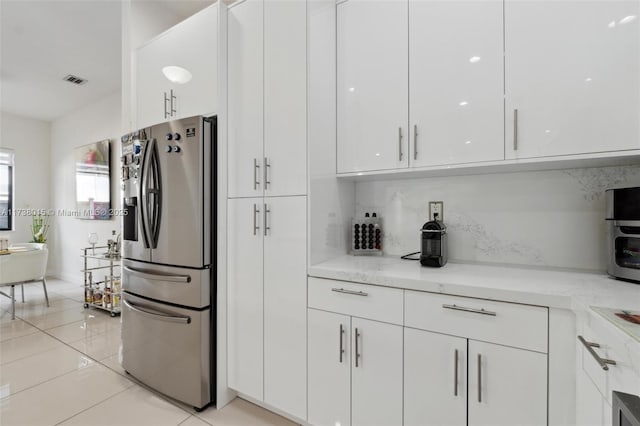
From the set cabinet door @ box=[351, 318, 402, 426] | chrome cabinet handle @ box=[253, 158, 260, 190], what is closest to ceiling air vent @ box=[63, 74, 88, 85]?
chrome cabinet handle @ box=[253, 158, 260, 190]

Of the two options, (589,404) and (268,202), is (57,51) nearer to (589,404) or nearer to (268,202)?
(268,202)

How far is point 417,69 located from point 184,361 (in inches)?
88.8

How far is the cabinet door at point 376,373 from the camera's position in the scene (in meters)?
1.39

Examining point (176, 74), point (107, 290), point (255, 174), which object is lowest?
point (107, 290)

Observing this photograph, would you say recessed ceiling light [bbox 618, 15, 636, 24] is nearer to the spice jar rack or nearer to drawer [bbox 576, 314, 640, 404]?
drawer [bbox 576, 314, 640, 404]

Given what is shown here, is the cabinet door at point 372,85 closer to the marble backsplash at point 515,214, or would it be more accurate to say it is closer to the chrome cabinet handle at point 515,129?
the marble backsplash at point 515,214

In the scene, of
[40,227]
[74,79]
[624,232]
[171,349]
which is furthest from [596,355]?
[40,227]

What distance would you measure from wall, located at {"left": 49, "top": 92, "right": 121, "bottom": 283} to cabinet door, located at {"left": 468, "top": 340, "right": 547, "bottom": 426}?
4.62m

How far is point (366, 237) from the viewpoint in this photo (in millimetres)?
2012

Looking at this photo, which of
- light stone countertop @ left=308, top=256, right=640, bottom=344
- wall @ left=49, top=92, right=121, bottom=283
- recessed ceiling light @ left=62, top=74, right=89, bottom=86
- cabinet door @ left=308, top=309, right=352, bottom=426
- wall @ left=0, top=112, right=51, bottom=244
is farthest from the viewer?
wall @ left=0, top=112, right=51, bottom=244

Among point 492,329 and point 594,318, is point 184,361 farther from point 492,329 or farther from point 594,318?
point 594,318

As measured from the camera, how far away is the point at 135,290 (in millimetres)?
2150

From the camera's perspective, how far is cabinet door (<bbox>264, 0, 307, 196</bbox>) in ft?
5.45

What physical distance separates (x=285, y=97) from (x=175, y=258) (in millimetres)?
1230
